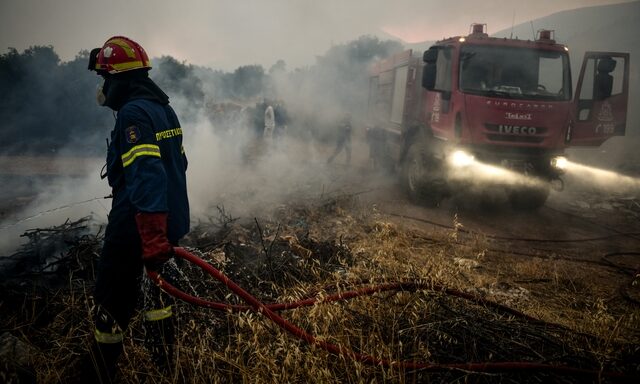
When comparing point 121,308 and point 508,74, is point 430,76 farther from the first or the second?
point 121,308

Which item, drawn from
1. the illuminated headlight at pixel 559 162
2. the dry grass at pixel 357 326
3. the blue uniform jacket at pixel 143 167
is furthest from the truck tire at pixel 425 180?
the blue uniform jacket at pixel 143 167

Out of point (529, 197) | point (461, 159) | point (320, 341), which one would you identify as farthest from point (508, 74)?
point (320, 341)

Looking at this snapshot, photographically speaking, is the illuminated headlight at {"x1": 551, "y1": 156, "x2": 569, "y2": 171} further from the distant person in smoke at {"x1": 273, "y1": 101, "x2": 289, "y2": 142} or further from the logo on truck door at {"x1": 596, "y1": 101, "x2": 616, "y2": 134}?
the distant person in smoke at {"x1": 273, "y1": 101, "x2": 289, "y2": 142}

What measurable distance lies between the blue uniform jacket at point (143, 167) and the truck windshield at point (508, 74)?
5.57m

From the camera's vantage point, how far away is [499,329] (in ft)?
7.74

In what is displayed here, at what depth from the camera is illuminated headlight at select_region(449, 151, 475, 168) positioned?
21.4ft

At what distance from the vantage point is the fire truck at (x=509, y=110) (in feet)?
20.7

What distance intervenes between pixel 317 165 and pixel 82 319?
32.9 feet

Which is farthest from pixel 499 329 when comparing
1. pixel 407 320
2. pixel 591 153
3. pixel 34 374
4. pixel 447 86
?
pixel 591 153

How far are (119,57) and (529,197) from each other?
7713mm

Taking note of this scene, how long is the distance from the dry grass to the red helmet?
146cm

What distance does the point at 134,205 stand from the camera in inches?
79.0

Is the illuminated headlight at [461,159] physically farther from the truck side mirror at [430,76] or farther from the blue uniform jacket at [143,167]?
the blue uniform jacket at [143,167]

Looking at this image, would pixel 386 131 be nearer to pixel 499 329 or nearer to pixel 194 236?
pixel 194 236
